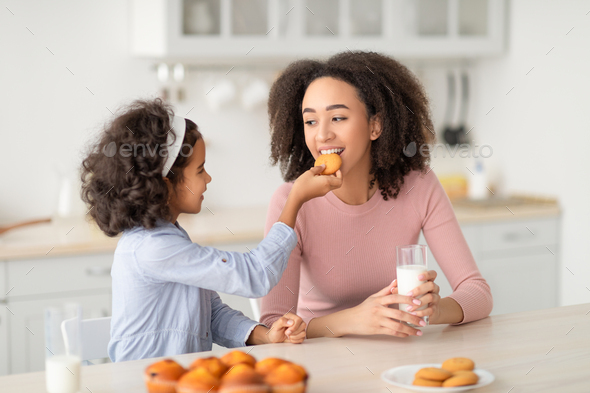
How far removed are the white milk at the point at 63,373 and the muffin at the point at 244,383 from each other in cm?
28

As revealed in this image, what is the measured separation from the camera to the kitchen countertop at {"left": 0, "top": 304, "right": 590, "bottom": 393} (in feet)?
3.28

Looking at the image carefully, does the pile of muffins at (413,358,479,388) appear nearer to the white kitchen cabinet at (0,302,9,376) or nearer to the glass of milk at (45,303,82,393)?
the glass of milk at (45,303,82,393)

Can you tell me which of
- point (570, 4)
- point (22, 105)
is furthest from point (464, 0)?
point (22, 105)

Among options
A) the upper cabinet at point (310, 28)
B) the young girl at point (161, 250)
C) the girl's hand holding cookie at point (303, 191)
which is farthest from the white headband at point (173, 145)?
the upper cabinet at point (310, 28)

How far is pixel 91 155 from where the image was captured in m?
1.32

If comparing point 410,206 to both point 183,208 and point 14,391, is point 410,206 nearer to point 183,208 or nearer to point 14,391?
point 183,208

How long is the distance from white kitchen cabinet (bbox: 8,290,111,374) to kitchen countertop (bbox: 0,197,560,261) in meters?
0.17

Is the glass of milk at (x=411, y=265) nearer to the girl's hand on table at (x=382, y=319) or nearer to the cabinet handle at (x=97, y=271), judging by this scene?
the girl's hand on table at (x=382, y=319)

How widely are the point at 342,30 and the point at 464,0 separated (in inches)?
27.6

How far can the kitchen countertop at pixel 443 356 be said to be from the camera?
1001 millimetres

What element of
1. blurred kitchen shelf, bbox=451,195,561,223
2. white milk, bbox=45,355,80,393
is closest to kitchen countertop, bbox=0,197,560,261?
blurred kitchen shelf, bbox=451,195,561,223

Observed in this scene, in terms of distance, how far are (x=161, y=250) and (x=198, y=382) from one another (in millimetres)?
464

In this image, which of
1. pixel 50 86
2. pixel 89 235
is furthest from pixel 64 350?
pixel 50 86

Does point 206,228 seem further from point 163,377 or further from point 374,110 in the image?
point 163,377
